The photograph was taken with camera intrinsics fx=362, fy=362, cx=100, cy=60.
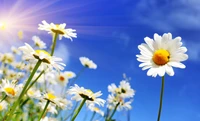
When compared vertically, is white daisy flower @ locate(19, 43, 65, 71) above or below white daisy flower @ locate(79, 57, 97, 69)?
below

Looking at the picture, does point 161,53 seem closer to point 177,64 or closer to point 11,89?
point 177,64

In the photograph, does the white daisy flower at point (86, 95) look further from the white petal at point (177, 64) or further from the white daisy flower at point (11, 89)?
the white petal at point (177, 64)

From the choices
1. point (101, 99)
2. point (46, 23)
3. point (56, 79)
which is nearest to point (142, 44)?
point (101, 99)

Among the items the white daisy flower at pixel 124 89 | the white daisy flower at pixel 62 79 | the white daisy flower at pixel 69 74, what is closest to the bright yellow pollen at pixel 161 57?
the white daisy flower at pixel 124 89

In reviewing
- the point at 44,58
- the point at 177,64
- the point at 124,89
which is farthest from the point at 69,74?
the point at 177,64

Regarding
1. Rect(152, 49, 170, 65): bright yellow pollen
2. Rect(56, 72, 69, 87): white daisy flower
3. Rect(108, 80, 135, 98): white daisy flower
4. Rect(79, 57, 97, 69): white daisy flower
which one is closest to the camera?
Rect(152, 49, 170, 65): bright yellow pollen

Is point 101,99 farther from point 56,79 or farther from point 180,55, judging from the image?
point 56,79

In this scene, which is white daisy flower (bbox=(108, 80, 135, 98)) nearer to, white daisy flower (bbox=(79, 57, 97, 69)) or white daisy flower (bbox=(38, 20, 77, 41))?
white daisy flower (bbox=(79, 57, 97, 69))

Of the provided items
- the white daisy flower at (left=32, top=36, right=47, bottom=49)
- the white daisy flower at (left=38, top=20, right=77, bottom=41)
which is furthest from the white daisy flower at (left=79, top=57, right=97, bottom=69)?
the white daisy flower at (left=38, top=20, right=77, bottom=41)
